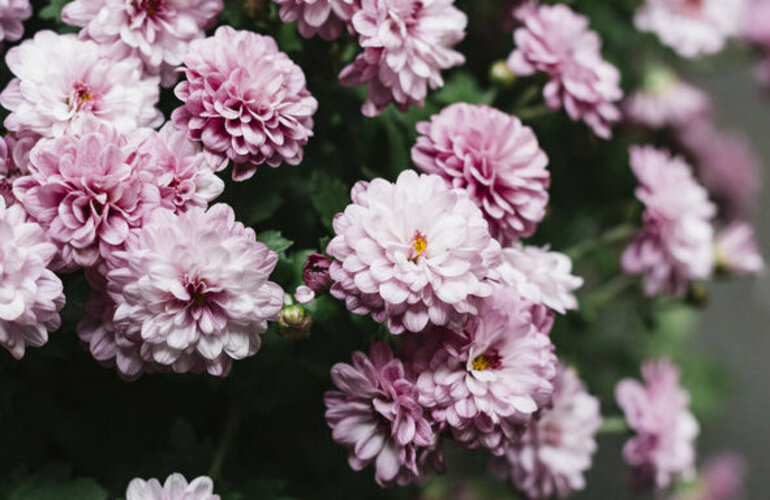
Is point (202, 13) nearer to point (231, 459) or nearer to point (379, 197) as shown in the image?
point (379, 197)

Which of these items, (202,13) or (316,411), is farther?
(316,411)

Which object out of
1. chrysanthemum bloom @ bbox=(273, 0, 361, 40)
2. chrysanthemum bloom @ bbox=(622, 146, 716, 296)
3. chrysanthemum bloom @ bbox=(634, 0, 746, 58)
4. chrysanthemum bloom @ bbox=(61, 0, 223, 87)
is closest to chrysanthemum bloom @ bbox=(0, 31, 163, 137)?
chrysanthemum bloom @ bbox=(61, 0, 223, 87)

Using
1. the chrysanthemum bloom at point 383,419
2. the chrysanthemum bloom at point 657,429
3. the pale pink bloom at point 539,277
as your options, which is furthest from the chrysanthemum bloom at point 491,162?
the chrysanthemum bloom at point 657,429

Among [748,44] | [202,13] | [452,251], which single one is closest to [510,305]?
[452,251]

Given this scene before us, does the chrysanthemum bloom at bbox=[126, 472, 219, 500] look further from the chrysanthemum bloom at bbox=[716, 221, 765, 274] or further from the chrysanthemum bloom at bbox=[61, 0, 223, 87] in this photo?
the chrysanthemum bloom at bbox=[716, 221, 765, 274]

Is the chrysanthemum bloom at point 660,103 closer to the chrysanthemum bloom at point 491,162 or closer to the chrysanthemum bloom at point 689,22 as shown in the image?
the chrysanthemum bloom at point 689,22
